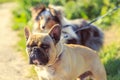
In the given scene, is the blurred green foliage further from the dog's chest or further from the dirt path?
the dog's chest

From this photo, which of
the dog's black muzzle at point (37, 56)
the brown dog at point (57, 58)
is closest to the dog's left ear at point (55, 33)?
the brown dog at point (57, 58)

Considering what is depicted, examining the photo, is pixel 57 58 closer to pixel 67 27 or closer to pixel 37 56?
pixel 37 56

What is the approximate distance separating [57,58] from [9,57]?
364 centimetres

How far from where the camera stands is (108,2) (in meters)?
11.1

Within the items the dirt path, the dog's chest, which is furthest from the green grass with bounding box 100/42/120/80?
the dog's chest

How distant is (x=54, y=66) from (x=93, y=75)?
79 centimetres

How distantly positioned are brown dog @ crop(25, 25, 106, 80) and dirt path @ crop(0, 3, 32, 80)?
Result: 1.90 metres

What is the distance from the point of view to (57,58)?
5570 millimetres

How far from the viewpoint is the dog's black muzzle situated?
5.28m

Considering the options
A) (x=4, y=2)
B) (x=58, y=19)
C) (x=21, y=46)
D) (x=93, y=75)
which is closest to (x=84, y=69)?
(x=93, y=75)

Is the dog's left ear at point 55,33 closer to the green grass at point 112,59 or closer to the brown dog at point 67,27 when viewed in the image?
the green grass at point 112,59

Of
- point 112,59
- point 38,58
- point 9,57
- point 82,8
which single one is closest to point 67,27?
point 112,59

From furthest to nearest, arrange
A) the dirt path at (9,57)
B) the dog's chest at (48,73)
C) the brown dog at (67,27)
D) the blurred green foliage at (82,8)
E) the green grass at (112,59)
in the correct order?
the blurred green foliage at (82,8) → the brown dog at (67,27) → the dirt path at (9,57) → the green grass at (112,59) → the dog's chest at (48,73)

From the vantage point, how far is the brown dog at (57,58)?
5.33m
